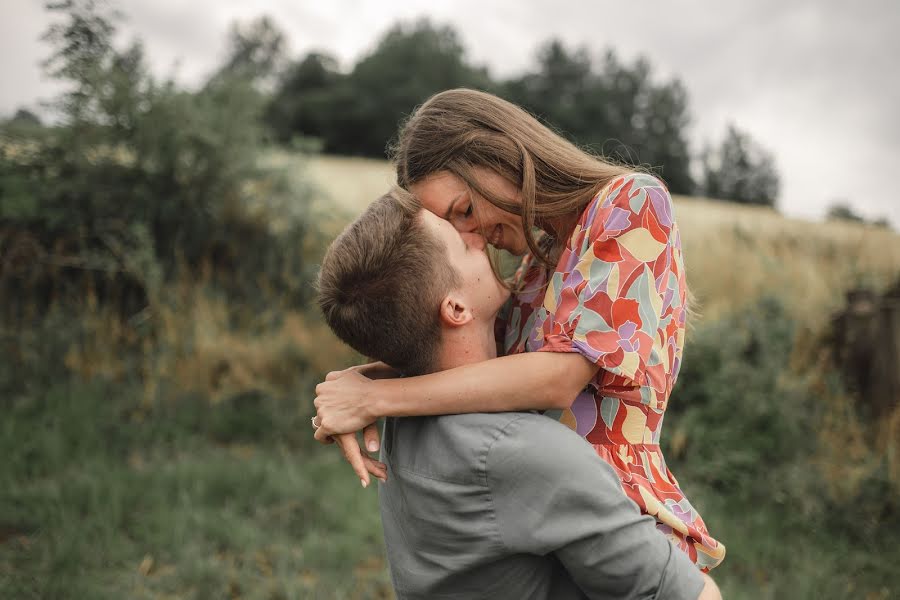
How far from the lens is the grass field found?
4.19 meters

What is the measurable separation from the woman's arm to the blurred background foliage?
1174 mm

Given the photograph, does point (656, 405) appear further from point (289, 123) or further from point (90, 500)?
point (289, 123)

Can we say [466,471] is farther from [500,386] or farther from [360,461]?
[360,461]

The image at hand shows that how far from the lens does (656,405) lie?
1.89 meters

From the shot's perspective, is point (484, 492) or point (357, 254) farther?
point (357, 254)

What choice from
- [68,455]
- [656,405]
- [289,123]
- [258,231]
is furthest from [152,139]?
[289,123]

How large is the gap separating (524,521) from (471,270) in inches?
27.6

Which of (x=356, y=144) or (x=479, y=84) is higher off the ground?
(x=479, y=84)

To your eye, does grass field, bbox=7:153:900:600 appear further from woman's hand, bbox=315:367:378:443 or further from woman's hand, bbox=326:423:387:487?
woman's hand, bbox=326:423:387:487

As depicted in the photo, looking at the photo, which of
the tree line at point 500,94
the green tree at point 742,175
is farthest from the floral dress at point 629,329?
the green tree at point 742,175

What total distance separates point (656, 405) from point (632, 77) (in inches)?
2792

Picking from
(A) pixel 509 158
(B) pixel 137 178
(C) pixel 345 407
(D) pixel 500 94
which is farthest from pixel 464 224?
(D) pixel 500 94

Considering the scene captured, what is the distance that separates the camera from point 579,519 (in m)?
1.50

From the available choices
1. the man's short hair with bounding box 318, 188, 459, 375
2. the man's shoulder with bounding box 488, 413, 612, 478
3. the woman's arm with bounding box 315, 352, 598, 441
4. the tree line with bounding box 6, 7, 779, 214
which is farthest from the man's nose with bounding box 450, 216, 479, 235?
the tree line with bounding box 6, 7, 779, 214
